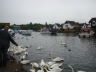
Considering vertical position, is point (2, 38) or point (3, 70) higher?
point (2, 38)

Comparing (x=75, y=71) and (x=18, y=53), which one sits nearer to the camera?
(x=75, y=71)

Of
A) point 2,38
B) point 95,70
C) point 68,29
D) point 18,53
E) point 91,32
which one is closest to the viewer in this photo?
point 2,38

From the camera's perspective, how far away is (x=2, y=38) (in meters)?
10.5

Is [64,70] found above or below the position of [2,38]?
below

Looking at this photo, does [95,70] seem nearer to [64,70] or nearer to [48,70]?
[64,70]

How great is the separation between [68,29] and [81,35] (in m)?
48.9

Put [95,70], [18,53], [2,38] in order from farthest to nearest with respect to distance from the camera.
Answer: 1. [18,53]
2. [95,70]
3. [2,38]

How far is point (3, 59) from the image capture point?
11016 millimetres

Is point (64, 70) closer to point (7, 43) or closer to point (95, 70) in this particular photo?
point (95, 70)

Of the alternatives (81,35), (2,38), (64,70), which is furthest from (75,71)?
(81,35)

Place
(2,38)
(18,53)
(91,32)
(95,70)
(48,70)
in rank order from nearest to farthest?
1. (2,38)
2. (48,70)
3. (95,70)
4. (18,53)
5. (91,32)

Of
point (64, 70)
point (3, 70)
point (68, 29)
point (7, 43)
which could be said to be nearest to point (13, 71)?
point (3, 70)

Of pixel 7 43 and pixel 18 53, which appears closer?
pixel 7 43

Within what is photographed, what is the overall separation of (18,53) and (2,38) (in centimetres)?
915
